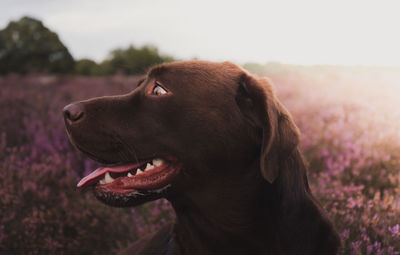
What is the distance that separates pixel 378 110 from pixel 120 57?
21602 millimetres

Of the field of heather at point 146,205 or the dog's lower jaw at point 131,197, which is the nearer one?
the dog's lower jaw at point 131,197

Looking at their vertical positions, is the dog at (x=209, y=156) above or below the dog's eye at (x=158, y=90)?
below

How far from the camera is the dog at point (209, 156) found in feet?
7.12

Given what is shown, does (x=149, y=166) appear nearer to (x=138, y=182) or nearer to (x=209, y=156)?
(x=138, y=182)

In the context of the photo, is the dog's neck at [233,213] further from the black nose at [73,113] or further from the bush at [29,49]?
the bush at [29,49]

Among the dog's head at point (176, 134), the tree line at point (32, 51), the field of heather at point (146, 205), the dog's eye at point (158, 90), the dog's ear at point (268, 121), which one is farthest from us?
the tree line at point (32, 51)

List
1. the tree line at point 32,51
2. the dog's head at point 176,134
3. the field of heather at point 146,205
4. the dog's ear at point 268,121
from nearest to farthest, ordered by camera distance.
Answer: the dog's ear at point 268,121 → the dog's head at point 176,134 → the field of heather at point 146,205 → the tree line at point 32,51

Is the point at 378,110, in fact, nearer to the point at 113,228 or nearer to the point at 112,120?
the point at 113,228

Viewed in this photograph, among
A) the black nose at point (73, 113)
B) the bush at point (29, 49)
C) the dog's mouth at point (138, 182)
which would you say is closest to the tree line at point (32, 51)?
the bush at point (29, 49)

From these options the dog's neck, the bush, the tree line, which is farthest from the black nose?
the bush

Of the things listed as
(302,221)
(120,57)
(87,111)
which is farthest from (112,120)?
(120,57)

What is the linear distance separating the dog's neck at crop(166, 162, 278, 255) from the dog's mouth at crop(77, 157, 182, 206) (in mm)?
164

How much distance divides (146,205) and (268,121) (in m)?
2.41

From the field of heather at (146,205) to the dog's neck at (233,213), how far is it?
36.6 inches
